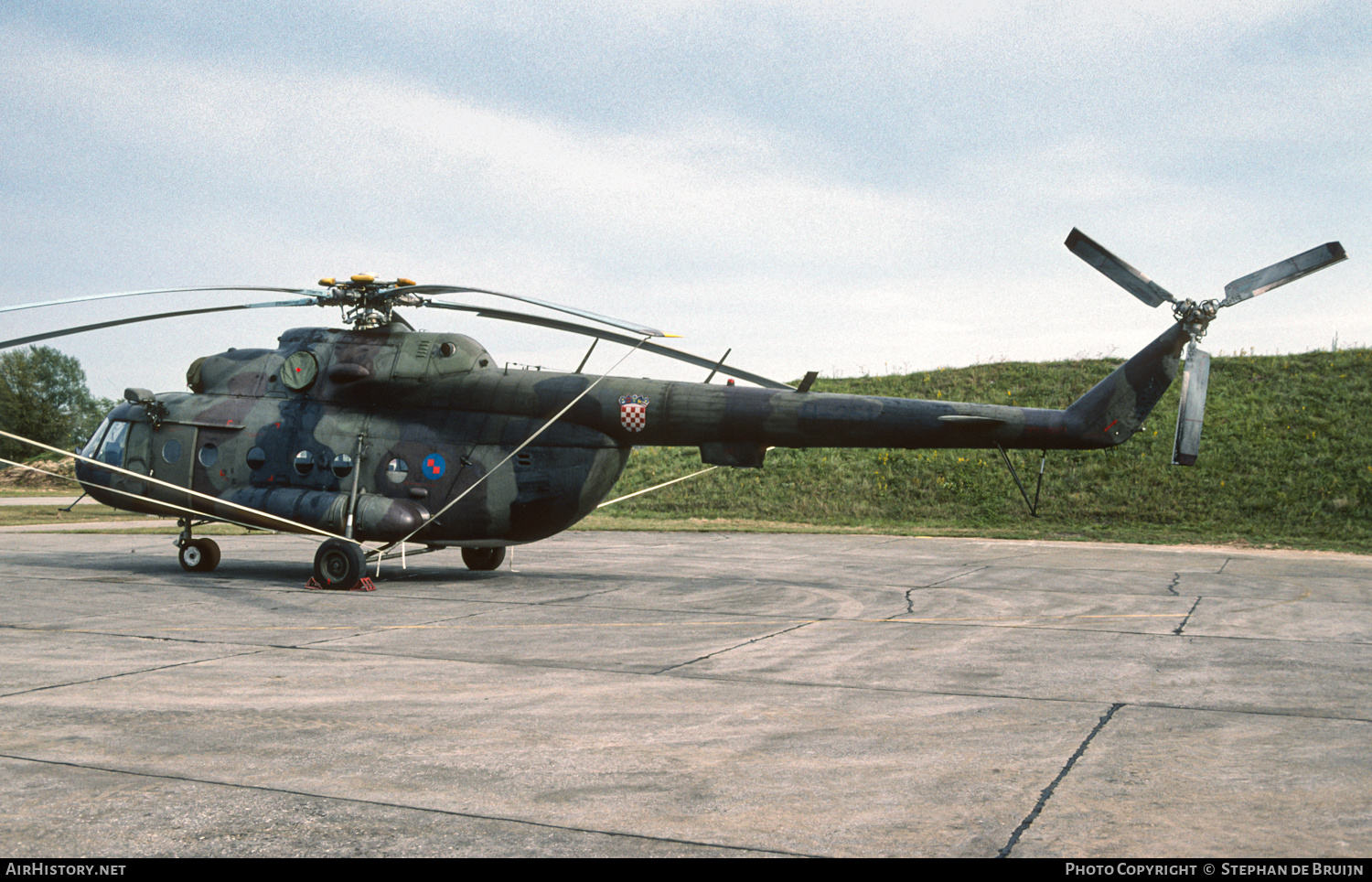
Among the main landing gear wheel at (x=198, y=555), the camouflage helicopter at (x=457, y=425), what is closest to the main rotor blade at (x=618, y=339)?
the camouflage helicopter at (x=457, y=425)

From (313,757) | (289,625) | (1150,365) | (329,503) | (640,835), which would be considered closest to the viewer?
(640,835)

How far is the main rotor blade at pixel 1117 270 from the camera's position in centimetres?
1423

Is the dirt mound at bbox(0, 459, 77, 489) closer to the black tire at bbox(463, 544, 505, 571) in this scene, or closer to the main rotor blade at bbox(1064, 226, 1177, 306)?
the black tire at bbox(463, 544, 505, 571)

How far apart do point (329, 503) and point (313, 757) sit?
32.4 ft

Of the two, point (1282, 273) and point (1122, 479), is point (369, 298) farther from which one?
point (1122, 479)

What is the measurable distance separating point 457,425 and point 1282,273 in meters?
11.9

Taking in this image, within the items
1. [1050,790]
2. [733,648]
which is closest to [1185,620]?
[733,648]

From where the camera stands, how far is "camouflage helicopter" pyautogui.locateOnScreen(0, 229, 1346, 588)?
14.2 m

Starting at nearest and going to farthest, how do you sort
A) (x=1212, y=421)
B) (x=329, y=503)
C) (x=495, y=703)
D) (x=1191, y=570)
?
1. (x=495, y=703)
2. (x=329, y=503)
3. (x=1191, y=570)
4. (x=1212, y=421)

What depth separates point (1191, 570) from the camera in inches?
730

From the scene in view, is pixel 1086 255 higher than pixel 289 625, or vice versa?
pixel 1086 255
